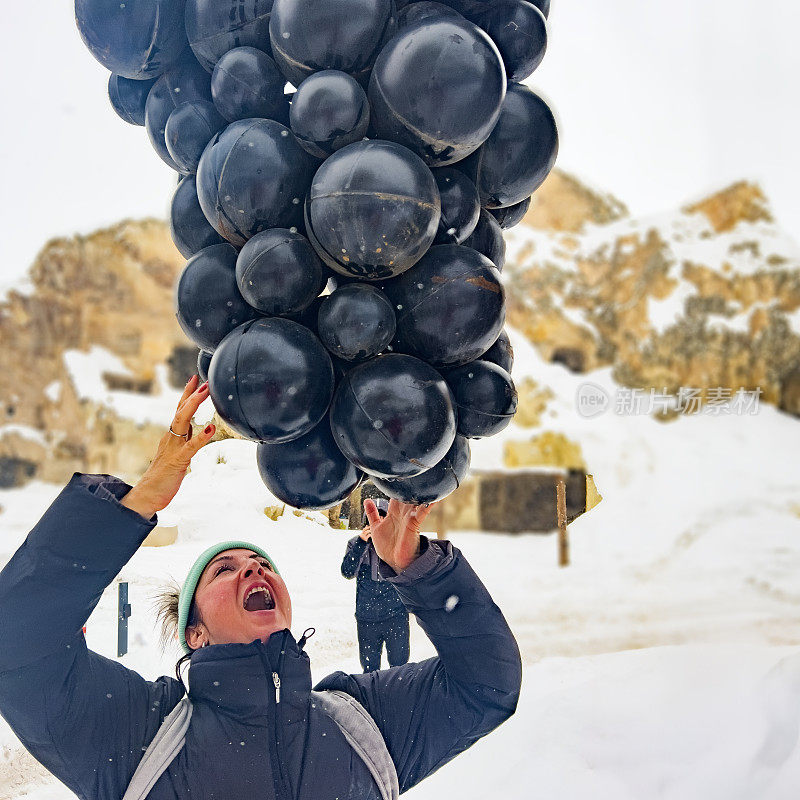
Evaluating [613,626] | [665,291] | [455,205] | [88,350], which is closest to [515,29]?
[455,205]

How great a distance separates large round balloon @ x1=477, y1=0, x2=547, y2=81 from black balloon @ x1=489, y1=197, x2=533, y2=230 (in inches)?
4.5

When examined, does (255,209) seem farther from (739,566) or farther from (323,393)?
(739,566)

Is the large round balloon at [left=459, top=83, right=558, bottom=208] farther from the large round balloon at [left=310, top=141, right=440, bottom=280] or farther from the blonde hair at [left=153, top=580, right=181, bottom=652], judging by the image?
the blonde hair at [left=153, top=580, right=181, bottom=652]

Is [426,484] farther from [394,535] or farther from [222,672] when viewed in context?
[222,672]

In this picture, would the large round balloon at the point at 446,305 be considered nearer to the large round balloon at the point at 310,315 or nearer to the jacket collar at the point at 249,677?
the large round balloon at the point at 310,315

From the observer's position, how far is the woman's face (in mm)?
571

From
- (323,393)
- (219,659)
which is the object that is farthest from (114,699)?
(323,393)

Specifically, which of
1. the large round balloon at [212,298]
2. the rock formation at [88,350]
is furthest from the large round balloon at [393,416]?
the rock formation at [88,350]

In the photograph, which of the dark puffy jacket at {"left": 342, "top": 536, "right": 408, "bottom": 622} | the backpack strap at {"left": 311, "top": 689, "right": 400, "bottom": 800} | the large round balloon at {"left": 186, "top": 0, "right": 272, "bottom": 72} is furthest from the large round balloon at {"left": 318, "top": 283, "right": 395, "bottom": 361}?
the dark puffy jacket at {"left": 342, "top": 536, "right": 408, "bottom": 622}

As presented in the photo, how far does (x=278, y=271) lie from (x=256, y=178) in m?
0.07

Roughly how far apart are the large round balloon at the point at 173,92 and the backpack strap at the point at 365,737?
0.49 metres

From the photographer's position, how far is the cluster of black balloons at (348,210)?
1.40 ft

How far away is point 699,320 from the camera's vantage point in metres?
5.07

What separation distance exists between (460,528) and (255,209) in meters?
3.48
